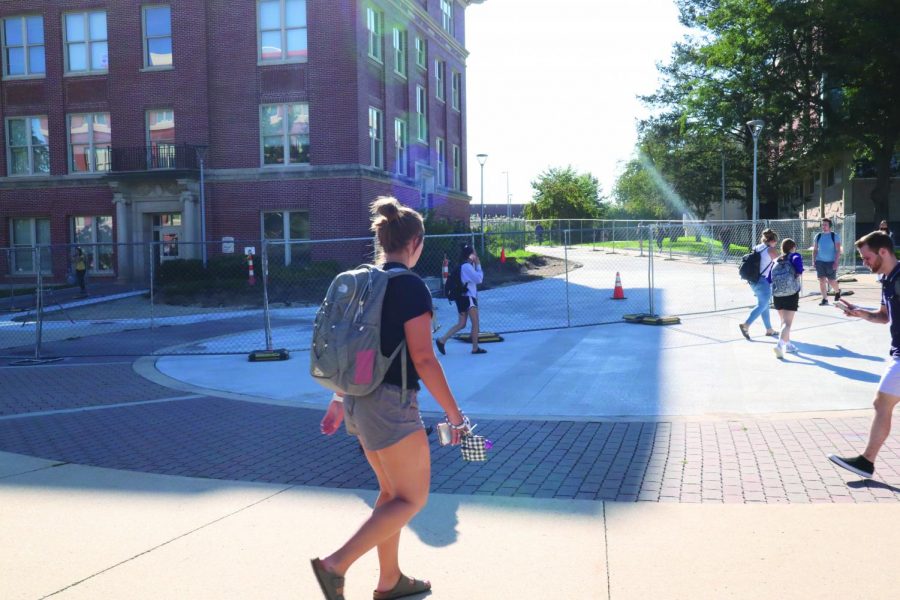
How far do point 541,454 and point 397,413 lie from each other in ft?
11.0

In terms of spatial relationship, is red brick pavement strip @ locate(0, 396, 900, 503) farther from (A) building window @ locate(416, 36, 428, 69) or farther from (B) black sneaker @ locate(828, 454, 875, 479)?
(A) building window @ locate(416, 36, 428, 69)

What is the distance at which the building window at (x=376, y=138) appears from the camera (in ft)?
95.6

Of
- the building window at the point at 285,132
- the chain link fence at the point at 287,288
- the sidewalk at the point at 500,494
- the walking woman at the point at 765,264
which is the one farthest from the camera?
the building window at the point at 285,132

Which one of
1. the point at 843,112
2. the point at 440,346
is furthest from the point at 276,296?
the point at 843,112

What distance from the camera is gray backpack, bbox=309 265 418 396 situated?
335 centimetres

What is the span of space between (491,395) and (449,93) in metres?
31.3

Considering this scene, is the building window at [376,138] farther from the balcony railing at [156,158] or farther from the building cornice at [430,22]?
the balcony railing at [156,158]

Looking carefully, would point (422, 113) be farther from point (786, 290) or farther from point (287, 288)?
point (786, 290)

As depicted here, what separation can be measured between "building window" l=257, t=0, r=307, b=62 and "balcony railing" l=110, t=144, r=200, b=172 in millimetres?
4238

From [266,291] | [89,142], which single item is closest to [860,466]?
[266,291]

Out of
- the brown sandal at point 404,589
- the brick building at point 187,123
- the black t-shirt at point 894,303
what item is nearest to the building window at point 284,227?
the brick building at point 187,123

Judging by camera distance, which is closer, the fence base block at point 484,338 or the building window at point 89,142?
the fence base block at point 484,338

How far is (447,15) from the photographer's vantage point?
127 feet

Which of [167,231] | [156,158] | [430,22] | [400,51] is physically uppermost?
[430,22]
